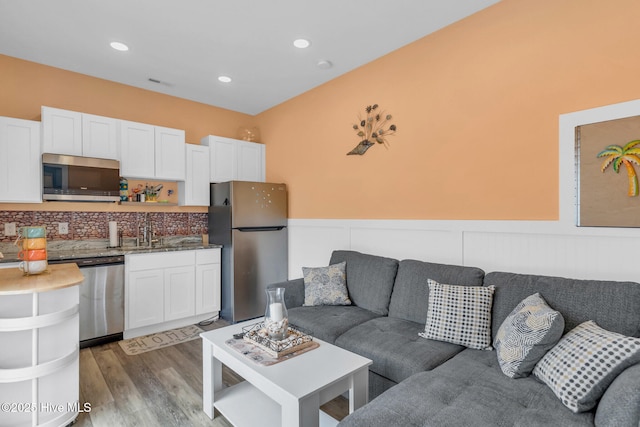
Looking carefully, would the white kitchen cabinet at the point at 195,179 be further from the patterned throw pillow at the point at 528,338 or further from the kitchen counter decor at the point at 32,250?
the patterned throw pillow at the point at 528,338

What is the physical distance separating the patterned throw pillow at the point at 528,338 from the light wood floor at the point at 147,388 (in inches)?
41.8

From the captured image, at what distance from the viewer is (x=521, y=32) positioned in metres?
2.27

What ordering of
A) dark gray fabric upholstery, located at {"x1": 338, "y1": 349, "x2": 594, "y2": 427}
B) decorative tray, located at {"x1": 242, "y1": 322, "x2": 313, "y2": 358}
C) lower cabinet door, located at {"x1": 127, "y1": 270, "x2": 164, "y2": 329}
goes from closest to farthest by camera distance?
dark gray fabric upholstery, located at {"x1": 338, "y1": 349, "x2": 594, "y2": 427}
decorative tray, located at {"x1": 242, "y1": 322, "x2": 313, "y2": 358}
lower cabinet door, located at {"x1": 127, "y1": 270, "x2": 164, "y2": 329}

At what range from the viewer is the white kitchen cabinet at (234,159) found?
13.8 feet

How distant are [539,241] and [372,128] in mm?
1780

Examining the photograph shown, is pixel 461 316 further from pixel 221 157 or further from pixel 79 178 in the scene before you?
pixel 79 178

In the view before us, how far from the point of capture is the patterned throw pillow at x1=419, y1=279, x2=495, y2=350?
1968mm

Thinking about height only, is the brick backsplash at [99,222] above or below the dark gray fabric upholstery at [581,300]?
above

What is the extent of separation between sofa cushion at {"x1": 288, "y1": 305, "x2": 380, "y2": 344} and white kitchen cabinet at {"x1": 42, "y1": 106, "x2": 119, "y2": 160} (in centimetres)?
262

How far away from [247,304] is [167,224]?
4.72ft

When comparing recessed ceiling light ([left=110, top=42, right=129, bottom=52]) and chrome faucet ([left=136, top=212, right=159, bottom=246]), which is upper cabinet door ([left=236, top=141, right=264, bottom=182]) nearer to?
chrome faucet ([left=136, top=212, right=159, bottom=246])

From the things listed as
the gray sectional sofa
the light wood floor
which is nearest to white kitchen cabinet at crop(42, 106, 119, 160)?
the light wood floor

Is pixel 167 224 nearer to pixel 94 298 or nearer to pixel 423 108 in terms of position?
pixel 94 298

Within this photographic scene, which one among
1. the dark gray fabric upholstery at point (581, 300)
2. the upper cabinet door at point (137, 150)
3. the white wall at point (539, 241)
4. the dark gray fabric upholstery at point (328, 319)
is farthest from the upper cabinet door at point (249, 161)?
the dark gray fabric upholstery at point (581, 300)
